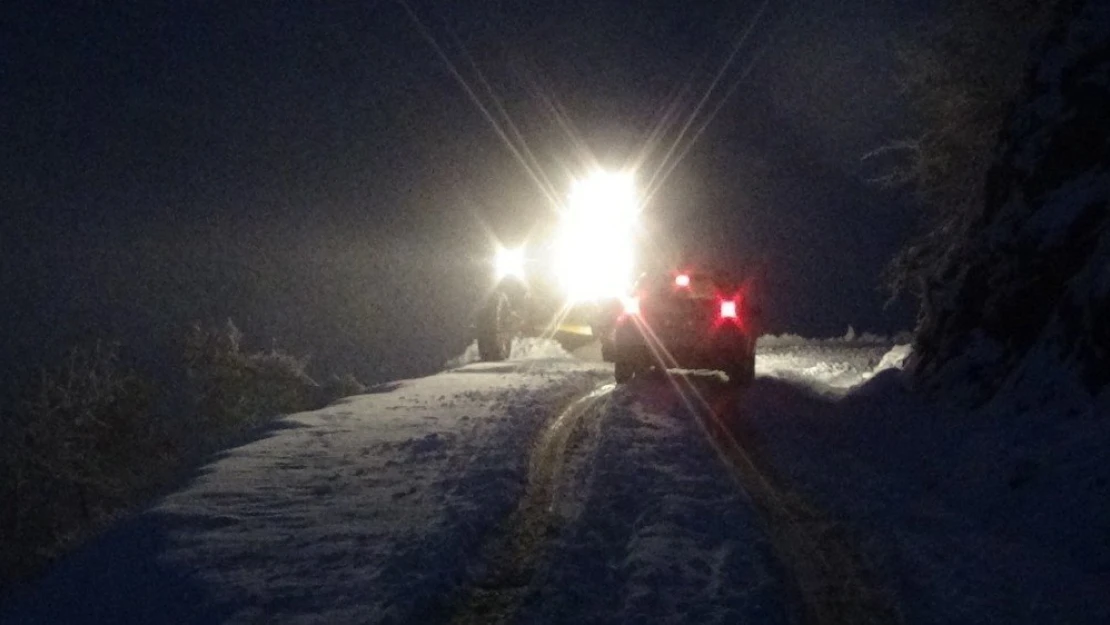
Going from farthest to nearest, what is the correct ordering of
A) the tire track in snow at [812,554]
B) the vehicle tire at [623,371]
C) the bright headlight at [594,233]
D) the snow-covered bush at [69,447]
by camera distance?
the snow-covered bush at [69,447] → the bright headlight at [594,233] → the vehicle tire at [623,371] → the tire track in snow at [812,554]

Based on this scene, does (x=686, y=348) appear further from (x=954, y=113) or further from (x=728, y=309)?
(x=954, y=113)

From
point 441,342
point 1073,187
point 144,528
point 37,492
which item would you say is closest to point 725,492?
point 144,528

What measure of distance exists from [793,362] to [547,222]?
51.4 feet

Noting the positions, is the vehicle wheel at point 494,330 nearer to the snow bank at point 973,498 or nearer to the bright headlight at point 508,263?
the bright headlight at point 508,263

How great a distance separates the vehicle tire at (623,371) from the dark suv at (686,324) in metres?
0.02

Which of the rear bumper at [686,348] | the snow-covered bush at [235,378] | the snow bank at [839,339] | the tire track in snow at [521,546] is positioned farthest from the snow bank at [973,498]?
the snow bank at [839,339]

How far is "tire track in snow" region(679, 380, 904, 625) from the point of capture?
5949 millimetres

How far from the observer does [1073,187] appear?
12.3 meters

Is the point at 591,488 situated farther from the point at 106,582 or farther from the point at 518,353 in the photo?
the point at 518,353

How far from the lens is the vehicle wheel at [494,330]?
28.3 m

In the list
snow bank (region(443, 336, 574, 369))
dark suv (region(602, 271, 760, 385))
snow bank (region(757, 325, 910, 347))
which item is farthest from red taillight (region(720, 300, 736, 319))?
snow bank (region(757, 325, 910, 347))

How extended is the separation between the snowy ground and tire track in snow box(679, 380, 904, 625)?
14 centimetres

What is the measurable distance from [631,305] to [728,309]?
1.80 metres

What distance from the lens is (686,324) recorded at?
1684cm
